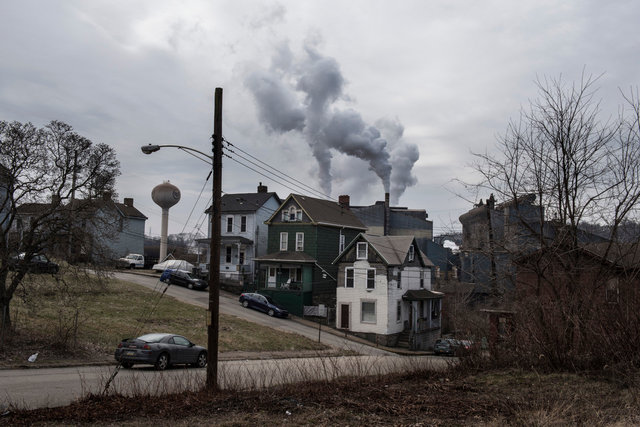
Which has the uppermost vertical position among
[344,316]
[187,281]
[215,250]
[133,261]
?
[215,250]

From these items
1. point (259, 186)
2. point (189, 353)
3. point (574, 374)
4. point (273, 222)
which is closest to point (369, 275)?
point (273, 222)

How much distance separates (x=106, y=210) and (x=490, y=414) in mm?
18541

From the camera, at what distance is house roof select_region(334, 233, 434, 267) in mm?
44191

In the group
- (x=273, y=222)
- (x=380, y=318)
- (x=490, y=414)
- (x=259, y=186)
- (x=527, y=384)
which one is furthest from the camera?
(x=259, y=186)

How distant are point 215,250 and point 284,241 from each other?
36.7 m

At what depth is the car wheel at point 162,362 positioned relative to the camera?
757 inches

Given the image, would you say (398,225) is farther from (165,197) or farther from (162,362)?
(162,362)

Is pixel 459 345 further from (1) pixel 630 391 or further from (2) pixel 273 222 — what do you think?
(2) pixel 273 222

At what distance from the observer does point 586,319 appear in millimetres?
13727

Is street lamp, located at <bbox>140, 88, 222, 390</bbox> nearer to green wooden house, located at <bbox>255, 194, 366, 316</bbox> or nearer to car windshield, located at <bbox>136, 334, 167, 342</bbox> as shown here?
car windshield, located at <bbox>136, 334, 167, 342</bbox>

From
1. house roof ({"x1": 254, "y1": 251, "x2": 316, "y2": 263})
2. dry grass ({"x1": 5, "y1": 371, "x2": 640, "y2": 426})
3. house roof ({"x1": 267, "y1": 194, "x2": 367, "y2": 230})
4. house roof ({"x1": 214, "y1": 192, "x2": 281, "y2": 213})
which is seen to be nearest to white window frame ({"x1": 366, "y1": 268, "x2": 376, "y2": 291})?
house roof ({"x1": 254, "y1": 251, "x2": 316, "y2": 263})

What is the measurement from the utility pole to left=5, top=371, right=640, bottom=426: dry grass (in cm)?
183

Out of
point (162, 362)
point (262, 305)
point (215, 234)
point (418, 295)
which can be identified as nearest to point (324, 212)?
point (418, 295)

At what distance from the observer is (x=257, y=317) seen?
131 ft
